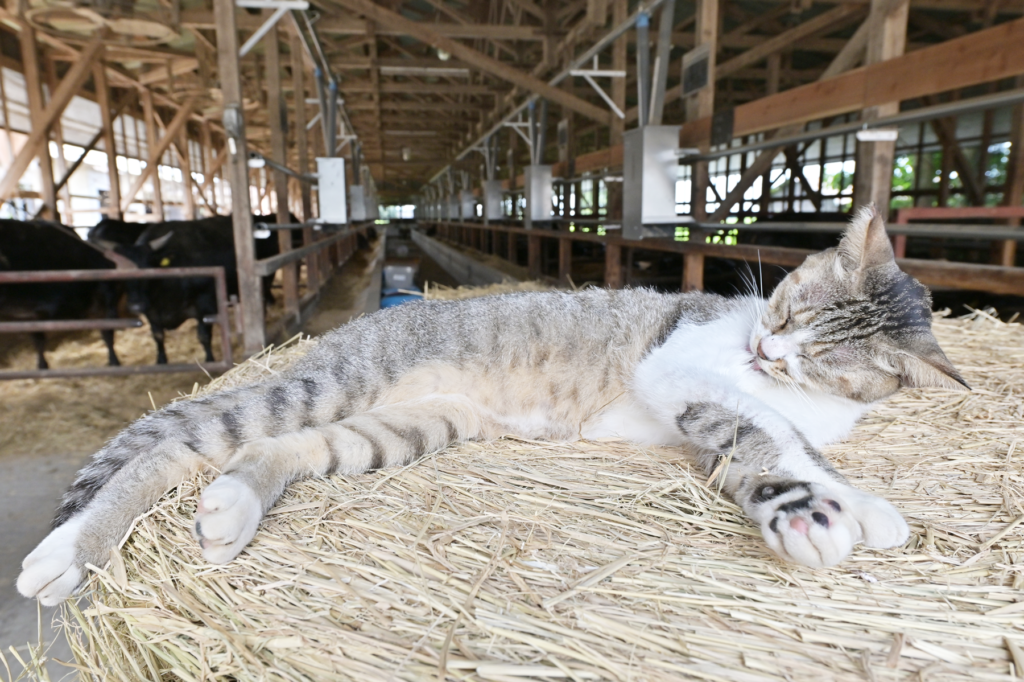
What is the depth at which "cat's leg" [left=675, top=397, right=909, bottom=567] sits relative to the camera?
135 centimetres

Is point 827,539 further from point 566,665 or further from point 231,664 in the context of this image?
point 231,664

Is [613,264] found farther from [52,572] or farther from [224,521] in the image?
[52,572]

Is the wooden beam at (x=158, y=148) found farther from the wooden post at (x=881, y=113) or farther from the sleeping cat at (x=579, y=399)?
the wooden post at (x=881, y=113)

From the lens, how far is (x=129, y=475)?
5.67 feet

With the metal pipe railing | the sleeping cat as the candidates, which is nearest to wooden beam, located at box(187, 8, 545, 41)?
the metal pipe railing

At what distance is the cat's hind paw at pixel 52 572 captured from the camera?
143 centimetres

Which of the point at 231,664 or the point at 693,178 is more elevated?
the point at 693,178

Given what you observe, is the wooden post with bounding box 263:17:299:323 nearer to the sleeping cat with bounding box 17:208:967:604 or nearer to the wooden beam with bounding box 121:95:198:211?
the sleeping cat with bounding box 17:208:967:604

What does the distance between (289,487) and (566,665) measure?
108cm

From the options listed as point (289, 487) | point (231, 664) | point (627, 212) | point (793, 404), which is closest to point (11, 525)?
point (289, 487)

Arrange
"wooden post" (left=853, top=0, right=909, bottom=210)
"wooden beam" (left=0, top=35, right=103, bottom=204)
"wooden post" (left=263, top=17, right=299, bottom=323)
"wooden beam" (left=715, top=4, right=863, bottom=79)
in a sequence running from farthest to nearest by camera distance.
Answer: "wooden beam" (left=0, top=35, right=103, bottom=204)
"wooden beam" (left=715, top=4, right=863, bottom=79)
"wooden post" (left=263, top=17, right=299, bottom=323)
"wooden post" (left=853, top=0, right=909, bottom=210)

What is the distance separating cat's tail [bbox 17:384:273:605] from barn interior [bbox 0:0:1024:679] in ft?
3.79

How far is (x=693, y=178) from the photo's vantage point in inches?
214

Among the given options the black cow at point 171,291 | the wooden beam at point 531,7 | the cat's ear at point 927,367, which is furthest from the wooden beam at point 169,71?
the cat's ear at point 927,367
